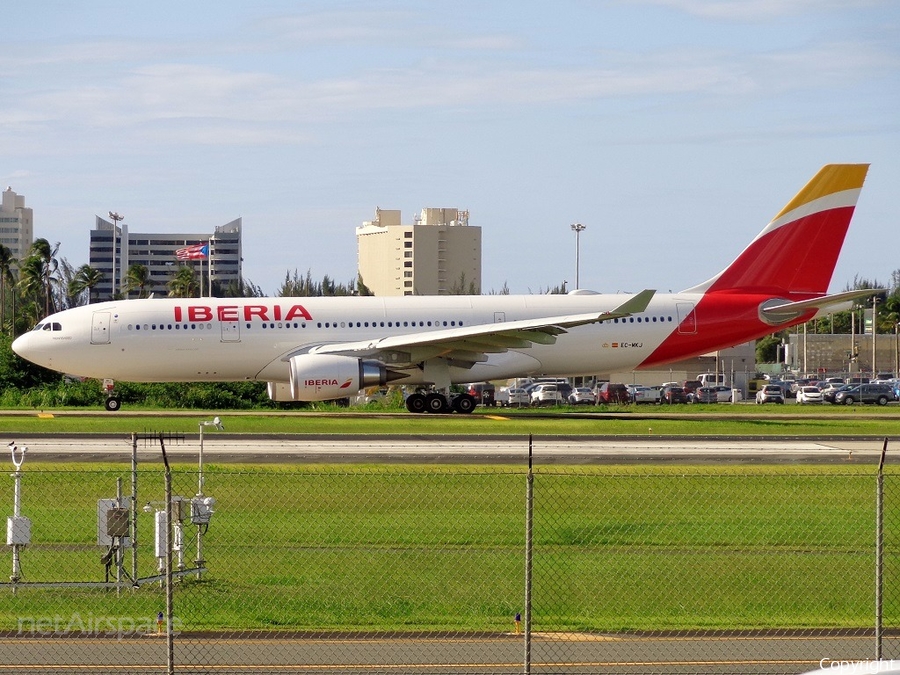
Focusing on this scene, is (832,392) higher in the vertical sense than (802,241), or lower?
A: lower

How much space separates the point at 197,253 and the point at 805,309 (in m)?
47.2

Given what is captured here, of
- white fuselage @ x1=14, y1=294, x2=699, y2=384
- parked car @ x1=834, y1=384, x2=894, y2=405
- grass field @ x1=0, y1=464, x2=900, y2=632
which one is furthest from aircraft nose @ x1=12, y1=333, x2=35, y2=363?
parked car @ x1=834, y1=384, x2=894, y2=405

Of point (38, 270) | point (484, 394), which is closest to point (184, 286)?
point (38, 270)

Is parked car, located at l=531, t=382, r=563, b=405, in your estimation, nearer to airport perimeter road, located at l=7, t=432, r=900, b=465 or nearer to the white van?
the white van

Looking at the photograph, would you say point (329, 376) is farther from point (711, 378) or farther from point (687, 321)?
point (711, 378)

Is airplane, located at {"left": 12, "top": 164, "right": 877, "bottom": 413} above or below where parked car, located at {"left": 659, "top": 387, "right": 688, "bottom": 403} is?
above

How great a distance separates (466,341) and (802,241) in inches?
482

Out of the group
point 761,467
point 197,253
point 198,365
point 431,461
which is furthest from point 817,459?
point 197,253

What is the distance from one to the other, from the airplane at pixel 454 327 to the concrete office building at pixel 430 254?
119208 millimetres

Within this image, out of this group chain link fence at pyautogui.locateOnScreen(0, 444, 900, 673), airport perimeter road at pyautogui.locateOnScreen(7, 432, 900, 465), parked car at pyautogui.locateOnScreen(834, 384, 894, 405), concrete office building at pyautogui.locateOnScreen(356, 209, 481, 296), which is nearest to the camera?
chain link fence at pyautogui.locateOnScreen(0, 444, 900, 673)

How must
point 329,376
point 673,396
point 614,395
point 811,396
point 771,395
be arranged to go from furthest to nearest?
point 811,396 → point 673,396 → point 614,395 → point 771,395 → point 329,376

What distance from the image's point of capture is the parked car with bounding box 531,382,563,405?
6702 centimetres

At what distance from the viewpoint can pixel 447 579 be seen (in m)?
13.9

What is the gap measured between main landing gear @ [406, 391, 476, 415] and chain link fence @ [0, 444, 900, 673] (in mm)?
20493
